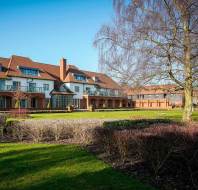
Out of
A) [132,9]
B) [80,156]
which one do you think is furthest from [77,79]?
[80,156]

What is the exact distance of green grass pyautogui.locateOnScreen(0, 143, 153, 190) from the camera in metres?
6.18

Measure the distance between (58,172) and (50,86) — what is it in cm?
5098

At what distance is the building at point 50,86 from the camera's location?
4959 centimetres

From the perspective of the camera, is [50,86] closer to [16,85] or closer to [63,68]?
[63,68]

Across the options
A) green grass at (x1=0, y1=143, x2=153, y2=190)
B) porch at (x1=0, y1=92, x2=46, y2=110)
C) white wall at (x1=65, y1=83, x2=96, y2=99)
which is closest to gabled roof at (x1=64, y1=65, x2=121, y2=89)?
white wall at (x1=65, y1=83, x2=96, y2=99)

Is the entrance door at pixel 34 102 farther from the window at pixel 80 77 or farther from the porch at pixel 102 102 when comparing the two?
the porch at pixel 102 102

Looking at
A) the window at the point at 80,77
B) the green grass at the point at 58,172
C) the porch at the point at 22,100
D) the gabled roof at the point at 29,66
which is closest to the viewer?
the green grass at the point at 58,172

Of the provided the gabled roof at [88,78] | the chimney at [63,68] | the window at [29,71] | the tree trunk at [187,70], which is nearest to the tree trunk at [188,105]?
the tree trunk at [187,70]

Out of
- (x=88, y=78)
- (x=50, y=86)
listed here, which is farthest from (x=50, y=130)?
(x=88, y=78)

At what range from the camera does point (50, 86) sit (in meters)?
57.3

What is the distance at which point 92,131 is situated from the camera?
35.6 ft

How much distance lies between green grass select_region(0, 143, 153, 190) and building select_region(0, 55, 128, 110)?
33.6 m

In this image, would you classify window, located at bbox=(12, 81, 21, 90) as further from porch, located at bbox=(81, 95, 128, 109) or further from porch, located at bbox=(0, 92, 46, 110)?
porch, located at bbox=(81, 95, 128, 109)

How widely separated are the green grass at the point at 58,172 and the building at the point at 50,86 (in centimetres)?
3359
